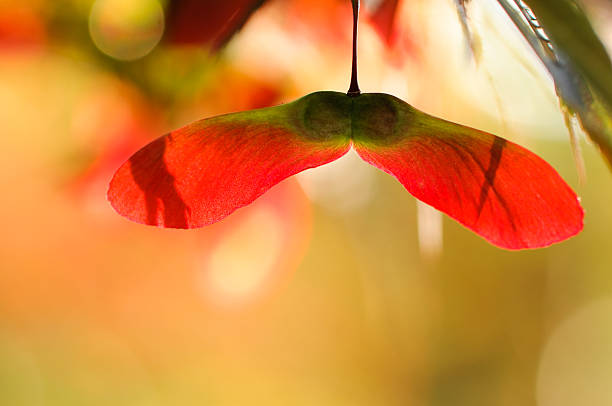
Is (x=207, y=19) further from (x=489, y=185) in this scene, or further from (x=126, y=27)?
(x=489, y=185)

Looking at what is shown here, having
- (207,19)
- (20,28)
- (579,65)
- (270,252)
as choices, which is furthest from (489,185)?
(270,252)

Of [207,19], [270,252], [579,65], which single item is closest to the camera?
[579,65]

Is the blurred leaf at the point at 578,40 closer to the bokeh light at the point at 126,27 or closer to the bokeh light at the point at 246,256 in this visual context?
the bokeh light at the point at 126,27

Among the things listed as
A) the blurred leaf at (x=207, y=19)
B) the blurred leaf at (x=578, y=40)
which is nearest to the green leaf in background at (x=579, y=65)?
the blurred leaf at (x=578, y=40)

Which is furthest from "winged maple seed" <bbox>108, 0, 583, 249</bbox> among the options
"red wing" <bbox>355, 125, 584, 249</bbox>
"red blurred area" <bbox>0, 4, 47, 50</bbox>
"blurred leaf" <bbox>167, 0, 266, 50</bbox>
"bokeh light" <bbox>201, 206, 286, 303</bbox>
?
"bokeh light" <bbox>201, 206, 286, 303</bbox>

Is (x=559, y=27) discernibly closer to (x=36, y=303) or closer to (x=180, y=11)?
(x=180, y=11)

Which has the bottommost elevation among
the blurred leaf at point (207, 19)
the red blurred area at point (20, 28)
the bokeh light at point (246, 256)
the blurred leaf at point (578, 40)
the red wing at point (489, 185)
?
the red wing at point (489, 185)

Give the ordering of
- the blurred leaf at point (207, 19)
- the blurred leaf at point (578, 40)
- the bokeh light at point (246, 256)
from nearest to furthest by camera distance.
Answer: the blurred leaf at point (578, 40) → the blurred leaf at point (207, 19) → the bokeh light at point (246, 256)

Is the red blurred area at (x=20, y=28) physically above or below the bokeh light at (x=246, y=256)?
above
